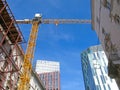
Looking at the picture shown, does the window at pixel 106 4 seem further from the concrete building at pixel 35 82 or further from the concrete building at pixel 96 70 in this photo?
the concrete building at pixel 96 70

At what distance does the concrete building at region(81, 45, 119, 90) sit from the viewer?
142 meters

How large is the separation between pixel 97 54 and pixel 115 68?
137719 millimetres

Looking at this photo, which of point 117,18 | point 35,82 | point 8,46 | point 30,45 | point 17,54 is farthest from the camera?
point 30,45

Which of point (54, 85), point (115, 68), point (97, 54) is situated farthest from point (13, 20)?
point (54, 85)

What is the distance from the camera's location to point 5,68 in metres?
35.2

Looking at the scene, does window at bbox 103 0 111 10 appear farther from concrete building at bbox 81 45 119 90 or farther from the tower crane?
concrete building at bbox 81 45 119 90

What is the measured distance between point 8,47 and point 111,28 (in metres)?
17.8

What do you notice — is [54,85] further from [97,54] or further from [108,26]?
[108,26]

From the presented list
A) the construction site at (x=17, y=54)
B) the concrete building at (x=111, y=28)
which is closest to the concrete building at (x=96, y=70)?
the construction site at (x=17, y=54)

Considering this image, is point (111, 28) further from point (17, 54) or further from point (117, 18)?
point (17, 54)

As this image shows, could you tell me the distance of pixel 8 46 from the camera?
1457 inches

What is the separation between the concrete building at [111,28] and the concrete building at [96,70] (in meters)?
110

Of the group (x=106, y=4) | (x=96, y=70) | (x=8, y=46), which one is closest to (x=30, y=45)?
(x=8, y=46)

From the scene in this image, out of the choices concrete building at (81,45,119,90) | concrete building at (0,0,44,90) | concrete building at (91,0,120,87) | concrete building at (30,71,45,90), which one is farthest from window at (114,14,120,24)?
concrete building at (81,45,119,90)
